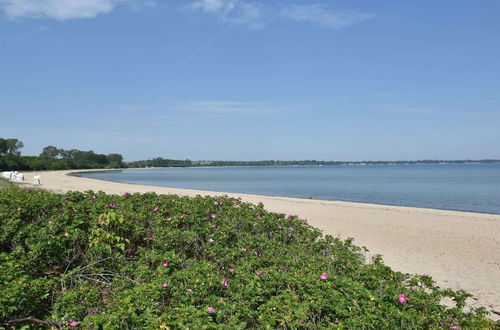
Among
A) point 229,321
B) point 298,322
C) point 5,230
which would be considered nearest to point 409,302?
point 298,322

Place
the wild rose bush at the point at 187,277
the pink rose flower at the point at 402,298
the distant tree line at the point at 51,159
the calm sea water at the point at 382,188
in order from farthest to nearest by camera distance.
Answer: the distant tree line at the point at 51,159 → the calm sea water at the point at 382,188 → the pink rose flower at the point at 402,298 → the wild rose bush at the point at 187,277

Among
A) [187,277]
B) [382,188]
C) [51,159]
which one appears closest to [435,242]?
[187,277]

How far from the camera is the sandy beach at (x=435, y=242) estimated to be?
7395 mm

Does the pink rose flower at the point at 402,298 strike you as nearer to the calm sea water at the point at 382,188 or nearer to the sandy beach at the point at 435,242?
the sandy beach at the point at 435,242

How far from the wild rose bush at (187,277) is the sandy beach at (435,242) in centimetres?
290

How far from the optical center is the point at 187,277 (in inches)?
138

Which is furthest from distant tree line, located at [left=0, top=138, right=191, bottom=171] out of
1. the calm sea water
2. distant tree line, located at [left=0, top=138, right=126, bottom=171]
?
the calm sea water

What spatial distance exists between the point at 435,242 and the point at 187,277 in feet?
34.5

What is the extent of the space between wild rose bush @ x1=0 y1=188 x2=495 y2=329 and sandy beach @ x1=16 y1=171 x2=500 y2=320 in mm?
2900

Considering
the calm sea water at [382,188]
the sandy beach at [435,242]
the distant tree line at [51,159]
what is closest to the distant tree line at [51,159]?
the distant tree line at [51,159]

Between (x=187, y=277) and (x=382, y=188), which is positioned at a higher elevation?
(x=187, y=277)

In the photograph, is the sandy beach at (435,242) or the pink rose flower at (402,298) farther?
the sandy beach at (435,242)


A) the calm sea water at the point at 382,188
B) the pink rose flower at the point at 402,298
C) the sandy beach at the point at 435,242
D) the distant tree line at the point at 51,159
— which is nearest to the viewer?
the pink rose flower at the point at 402,298

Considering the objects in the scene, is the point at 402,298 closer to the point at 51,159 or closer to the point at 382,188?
the point at 382,188
